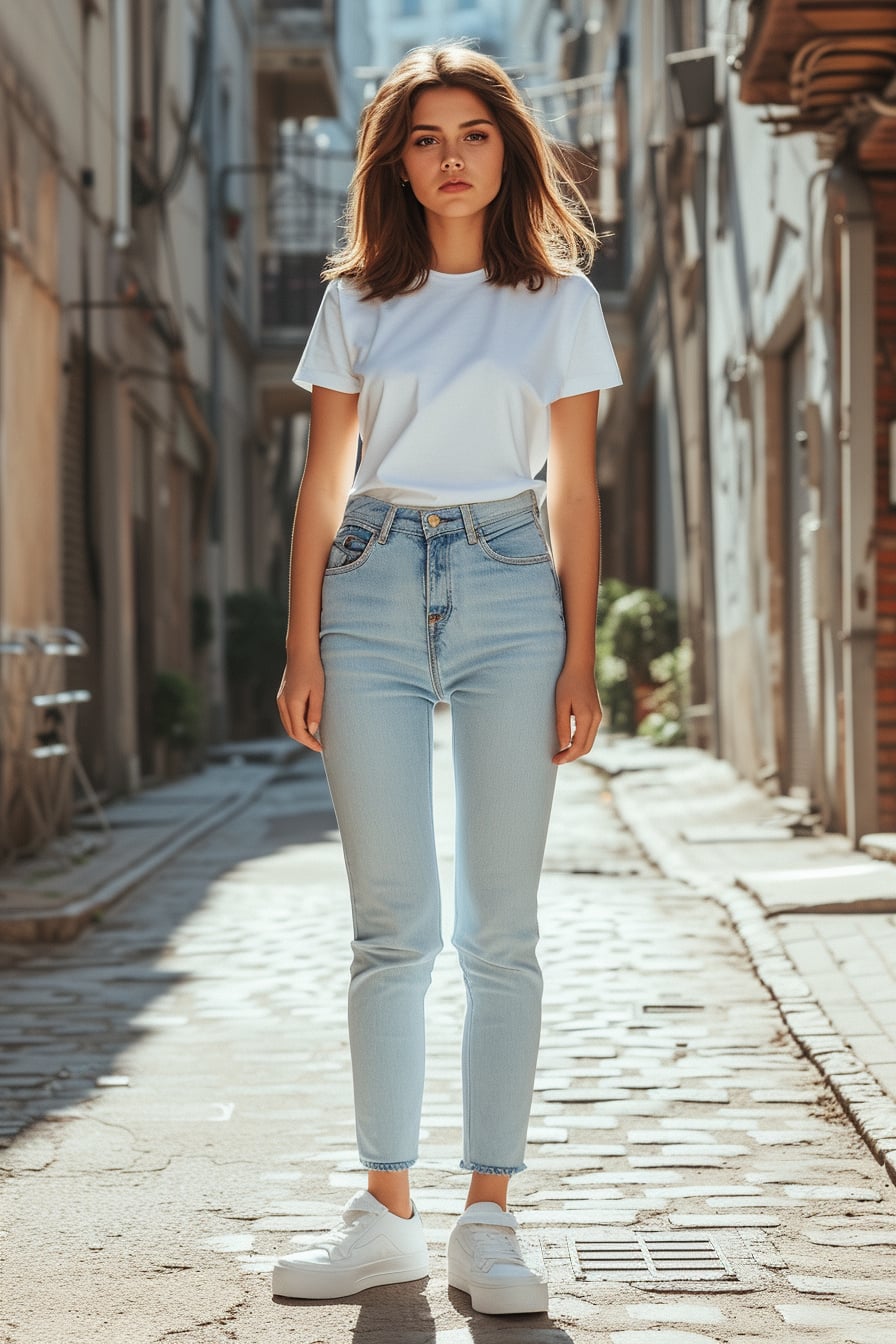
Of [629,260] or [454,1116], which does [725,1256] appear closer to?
[454,1116]

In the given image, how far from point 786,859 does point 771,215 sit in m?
4.51

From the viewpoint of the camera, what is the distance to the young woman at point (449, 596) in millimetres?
3154

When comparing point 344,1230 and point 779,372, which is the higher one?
point 779,372

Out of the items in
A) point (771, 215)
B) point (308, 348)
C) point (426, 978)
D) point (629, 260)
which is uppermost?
point (629, 260)

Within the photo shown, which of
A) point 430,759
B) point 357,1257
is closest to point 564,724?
point 430,759

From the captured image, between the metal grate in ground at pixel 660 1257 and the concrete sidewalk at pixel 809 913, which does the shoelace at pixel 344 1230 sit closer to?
the metal grate in ground at pixel 660 1257

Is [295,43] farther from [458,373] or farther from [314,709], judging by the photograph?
[314,709]

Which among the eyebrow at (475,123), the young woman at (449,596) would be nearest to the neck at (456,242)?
the young woman at (449,596)

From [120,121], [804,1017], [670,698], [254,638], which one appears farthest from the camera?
[254,638]

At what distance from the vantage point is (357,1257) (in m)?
3.22

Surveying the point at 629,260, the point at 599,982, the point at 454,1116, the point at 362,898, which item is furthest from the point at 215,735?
the point at 362,898

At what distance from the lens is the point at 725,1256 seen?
3.45 metres

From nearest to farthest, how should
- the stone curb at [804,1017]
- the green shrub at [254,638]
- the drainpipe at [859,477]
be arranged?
the stone curb at [804,1017] < the drainpipe at [859,477] < the green shrub at [254,638]

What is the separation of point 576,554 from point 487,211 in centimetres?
62
